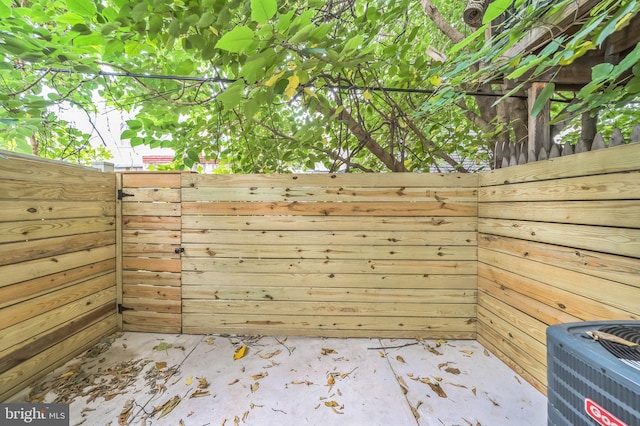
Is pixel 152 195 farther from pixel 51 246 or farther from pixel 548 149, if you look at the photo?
pixel 548 149

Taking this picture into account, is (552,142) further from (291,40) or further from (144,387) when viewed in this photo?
(144,387)

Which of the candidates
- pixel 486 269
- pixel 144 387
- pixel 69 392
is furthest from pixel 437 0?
pixel 69 392

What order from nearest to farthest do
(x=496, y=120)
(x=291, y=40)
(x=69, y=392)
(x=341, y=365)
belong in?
(x=291, y=40)
(x=69, y=392)
(x=341, y=365)
(x=496, y=120)

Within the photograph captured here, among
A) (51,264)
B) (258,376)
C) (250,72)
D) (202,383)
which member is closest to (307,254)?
(258,376)

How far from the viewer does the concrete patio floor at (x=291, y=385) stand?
1.48m

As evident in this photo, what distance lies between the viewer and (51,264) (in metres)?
1.84

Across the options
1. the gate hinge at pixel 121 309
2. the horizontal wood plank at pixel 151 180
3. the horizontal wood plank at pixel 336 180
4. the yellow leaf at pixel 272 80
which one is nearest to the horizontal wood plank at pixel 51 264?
the gate hinge at pixel 121 309

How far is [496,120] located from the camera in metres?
Answer: 2.56

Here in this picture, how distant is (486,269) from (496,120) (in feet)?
5.06

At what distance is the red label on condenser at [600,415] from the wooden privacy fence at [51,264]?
8.83 feet

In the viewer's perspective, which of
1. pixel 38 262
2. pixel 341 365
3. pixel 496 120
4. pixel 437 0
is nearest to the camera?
pixel 38 262

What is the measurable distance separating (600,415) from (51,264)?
296cm

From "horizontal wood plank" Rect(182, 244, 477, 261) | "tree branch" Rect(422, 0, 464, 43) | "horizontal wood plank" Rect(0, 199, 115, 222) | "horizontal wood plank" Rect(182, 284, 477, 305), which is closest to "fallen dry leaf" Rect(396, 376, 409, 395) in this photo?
"horizontal wood plank" Rect(182, 284, 477, 305)

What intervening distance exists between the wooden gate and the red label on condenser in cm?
263
